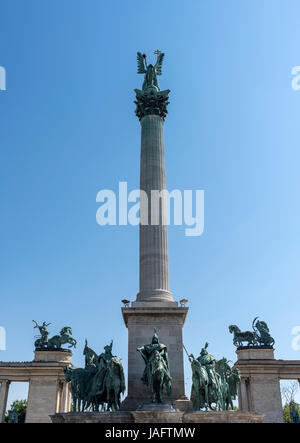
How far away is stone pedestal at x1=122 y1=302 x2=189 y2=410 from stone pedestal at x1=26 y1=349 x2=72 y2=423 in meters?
41.5

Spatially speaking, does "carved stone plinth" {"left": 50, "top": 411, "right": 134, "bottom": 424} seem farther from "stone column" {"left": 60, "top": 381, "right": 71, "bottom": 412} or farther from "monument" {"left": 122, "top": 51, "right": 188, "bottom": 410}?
"stone column" {"left": 60, "top": 381, "right": 71, "bottom": 412}

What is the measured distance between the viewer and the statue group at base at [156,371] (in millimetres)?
24438

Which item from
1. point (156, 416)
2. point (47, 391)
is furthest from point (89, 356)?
point (47, 391)

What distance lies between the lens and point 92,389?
2647cm

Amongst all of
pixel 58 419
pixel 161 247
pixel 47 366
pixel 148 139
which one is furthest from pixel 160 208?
pixel 47 366

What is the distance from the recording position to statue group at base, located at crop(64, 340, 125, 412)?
25891 millimetres

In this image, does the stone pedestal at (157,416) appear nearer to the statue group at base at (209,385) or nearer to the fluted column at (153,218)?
the statue group at base at (209,385)

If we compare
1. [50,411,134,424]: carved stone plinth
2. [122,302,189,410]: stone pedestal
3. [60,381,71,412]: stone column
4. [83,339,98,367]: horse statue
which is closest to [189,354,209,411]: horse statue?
[122,302,189,410]: stone pedestal

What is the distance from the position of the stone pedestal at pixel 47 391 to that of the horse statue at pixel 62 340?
2.17 metres

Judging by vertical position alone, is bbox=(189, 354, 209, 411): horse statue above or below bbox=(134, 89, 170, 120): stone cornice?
below

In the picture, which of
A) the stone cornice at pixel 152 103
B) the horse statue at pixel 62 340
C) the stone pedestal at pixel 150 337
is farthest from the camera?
the horse statue at pixel 62 340

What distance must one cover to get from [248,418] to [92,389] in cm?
937

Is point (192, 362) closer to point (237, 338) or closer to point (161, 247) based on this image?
point (161, 247)

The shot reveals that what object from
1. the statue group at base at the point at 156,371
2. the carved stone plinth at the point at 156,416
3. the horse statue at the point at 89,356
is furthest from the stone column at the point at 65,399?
the statue group at base at the point at 156,371
